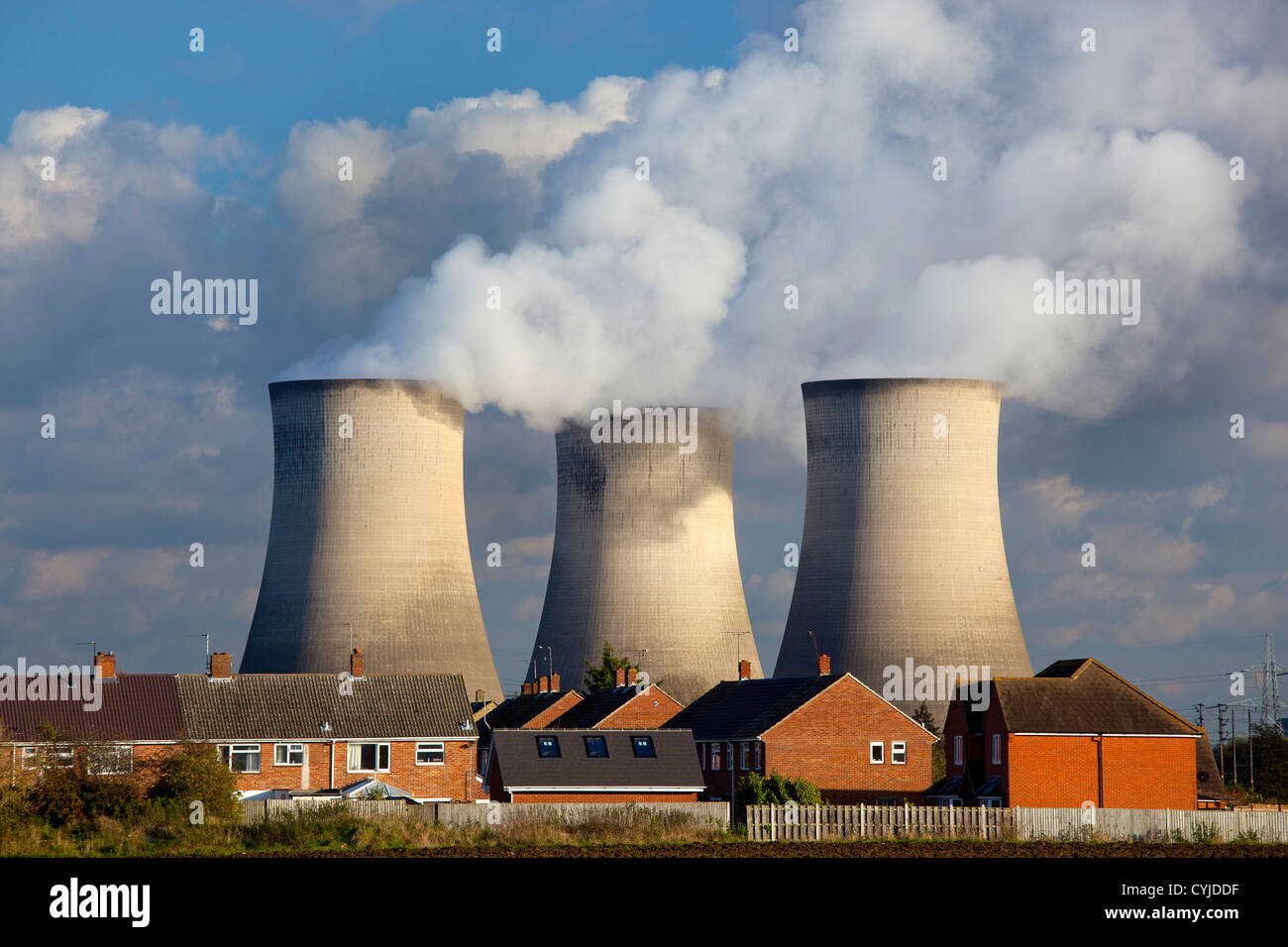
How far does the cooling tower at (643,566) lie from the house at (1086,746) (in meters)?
13.1

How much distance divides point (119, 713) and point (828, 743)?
1087 cm

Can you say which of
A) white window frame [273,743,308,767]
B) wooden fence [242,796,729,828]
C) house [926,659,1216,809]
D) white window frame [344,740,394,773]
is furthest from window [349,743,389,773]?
house [926,659,1216,809]

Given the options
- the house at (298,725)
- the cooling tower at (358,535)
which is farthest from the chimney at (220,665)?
the cooling tower at (358,535)

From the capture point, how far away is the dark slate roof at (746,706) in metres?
30.9

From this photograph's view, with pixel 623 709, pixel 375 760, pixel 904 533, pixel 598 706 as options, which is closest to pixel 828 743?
pixel 623 709

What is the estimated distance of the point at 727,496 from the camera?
142 ft

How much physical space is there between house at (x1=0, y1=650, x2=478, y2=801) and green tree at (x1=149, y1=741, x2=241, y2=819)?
528 cm

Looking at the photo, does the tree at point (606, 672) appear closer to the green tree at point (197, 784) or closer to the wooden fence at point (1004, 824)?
A: the wooden fence at point (1004, 824)

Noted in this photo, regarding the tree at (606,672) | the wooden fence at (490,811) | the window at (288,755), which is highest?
the tree at (606,672)

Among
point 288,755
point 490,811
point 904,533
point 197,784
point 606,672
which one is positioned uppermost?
point 904,533

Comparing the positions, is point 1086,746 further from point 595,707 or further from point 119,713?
point 119,713

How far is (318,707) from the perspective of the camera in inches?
1196
